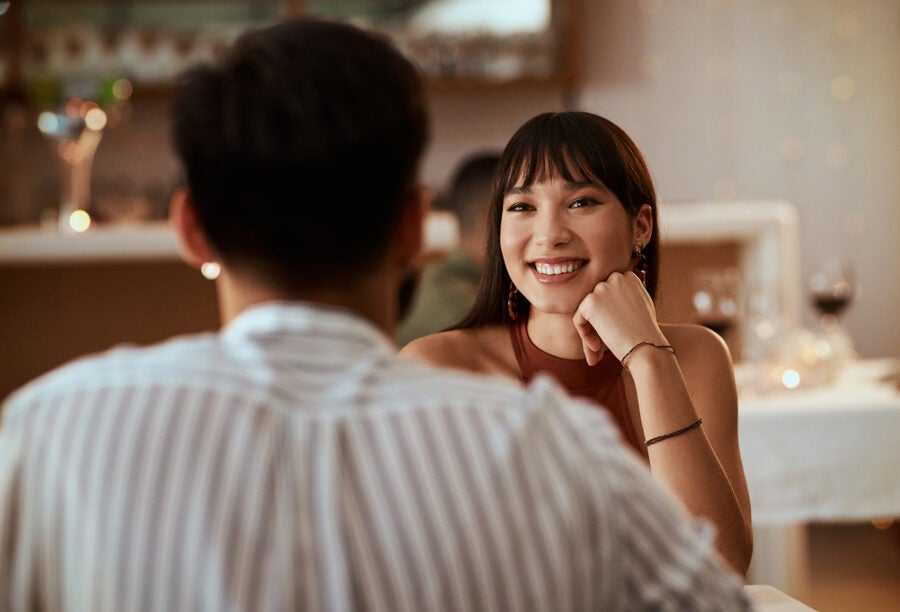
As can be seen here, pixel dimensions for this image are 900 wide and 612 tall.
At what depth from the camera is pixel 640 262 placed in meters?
1.53

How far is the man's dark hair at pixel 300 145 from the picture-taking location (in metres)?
0.70

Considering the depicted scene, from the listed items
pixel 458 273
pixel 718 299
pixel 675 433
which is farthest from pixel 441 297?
pixel 675 433

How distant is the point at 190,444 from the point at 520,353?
91 centimetres

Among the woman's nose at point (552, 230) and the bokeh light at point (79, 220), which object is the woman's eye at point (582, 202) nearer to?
the woman's nose at point (552, 230)

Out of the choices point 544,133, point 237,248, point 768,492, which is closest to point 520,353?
point 544,133

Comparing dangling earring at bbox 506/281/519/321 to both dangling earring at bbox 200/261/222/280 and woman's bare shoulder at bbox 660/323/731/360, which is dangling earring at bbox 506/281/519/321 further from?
dangling earring at bbox 200/261/222/280

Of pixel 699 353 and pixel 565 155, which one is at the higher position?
pixel 565 155

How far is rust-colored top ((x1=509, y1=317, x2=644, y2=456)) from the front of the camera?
1500 millimetres

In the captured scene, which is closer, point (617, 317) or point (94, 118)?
point (617, 317)

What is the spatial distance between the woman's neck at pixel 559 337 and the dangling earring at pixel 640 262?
0.11m

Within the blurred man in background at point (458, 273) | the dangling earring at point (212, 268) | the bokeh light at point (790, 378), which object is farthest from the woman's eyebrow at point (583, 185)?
the blurred man in background at point (458, 273)

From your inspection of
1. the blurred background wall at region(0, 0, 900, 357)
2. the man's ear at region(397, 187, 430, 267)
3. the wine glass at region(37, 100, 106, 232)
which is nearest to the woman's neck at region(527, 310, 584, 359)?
the man's ear at region(397, 187, 430, 267)

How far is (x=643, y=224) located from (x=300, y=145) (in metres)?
0.86

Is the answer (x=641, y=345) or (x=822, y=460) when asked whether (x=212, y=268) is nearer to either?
(x=641, y=345)
